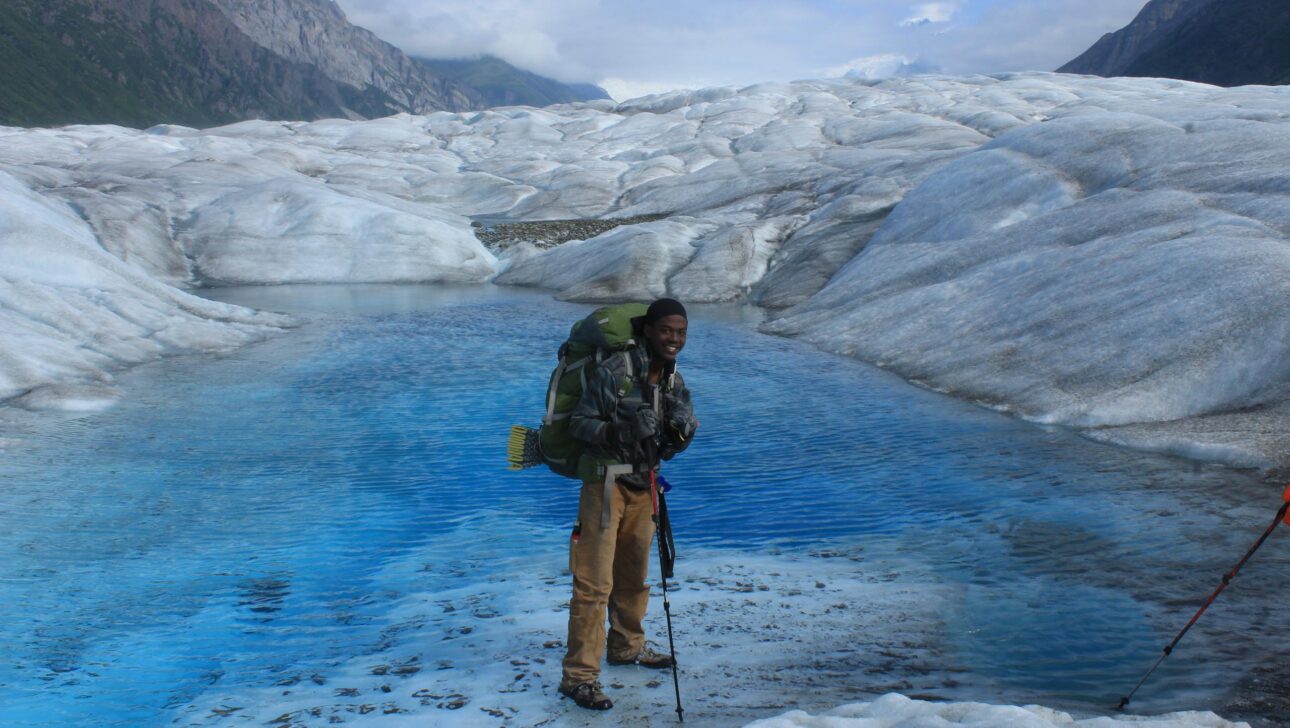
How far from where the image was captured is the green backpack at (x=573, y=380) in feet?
20.5

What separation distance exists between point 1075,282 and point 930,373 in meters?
3.55

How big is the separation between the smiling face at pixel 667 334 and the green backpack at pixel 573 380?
124mm

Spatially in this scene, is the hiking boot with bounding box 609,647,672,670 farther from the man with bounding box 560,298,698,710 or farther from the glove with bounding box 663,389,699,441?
the glove with bounding box 663,389,699,441

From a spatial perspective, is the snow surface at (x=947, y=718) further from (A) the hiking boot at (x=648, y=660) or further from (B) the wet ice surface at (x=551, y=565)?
(A) the hiking boot at (x=648, y=660)

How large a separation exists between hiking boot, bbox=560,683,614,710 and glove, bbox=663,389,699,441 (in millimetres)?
1695

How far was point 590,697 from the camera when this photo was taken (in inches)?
252

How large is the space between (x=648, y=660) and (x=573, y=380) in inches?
83.9

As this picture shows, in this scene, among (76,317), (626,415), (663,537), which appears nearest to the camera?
(626,415)

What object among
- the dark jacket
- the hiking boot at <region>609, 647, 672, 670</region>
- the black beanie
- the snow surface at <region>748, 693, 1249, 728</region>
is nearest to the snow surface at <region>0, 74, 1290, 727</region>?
the snow surface at <region>748, 693, 1249, 728</region>

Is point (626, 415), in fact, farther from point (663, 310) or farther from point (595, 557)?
point (595, 557)

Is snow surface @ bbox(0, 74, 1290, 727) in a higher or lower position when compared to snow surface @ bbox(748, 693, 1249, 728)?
higher

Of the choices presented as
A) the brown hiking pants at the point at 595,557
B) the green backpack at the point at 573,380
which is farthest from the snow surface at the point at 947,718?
the green backpack at the point at 573,380

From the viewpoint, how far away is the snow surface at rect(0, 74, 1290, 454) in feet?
55.2

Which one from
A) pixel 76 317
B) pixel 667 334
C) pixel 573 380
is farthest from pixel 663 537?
pixel 76 317
